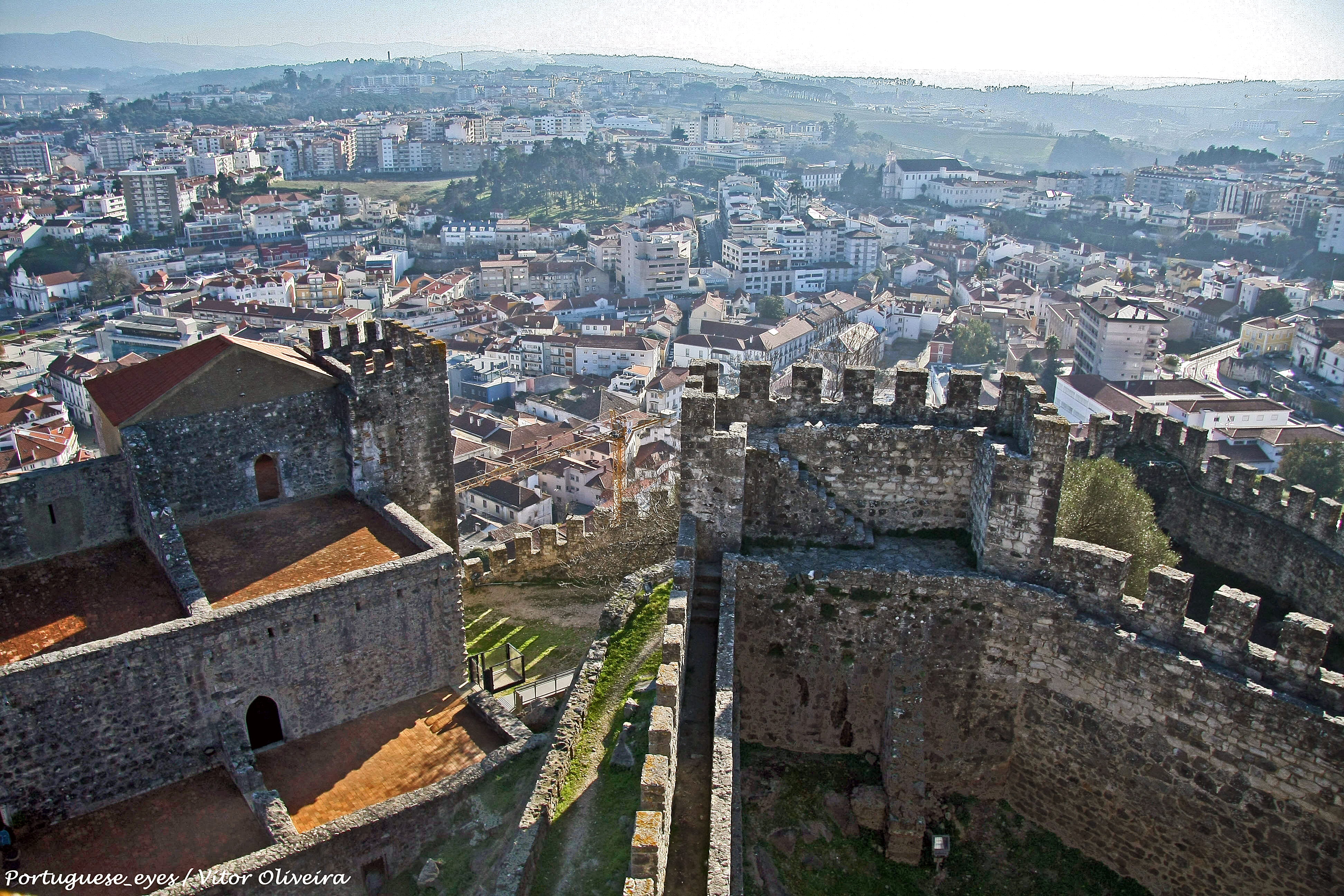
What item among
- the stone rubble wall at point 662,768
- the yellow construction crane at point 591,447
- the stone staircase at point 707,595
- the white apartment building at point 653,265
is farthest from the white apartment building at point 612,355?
the stone rubble wall at point 662,768

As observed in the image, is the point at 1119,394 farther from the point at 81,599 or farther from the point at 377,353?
the point at 81,599

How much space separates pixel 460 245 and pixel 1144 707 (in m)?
117

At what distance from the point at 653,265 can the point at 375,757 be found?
94.7m

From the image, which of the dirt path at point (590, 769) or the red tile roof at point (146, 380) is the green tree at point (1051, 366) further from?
the red tile roof at point (146, 380)

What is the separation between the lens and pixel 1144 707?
450 inches

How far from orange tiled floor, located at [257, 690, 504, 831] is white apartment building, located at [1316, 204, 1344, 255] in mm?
125132

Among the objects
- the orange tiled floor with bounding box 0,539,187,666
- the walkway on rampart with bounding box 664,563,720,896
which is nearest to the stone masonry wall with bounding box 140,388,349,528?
the orange tiled floor with bounding box 0,539,187,666

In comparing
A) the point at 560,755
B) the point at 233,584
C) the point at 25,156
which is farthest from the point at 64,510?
the point at 25,156

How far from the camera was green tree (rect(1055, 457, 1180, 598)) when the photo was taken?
1545 centimetres

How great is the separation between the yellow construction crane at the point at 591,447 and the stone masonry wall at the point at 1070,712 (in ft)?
105

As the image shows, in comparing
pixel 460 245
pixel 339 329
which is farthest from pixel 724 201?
pixel 339 329

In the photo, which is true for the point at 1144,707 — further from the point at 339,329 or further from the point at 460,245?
the point at 460,245

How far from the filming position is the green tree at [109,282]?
101 m

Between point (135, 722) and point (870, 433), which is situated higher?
point (870, 433)
